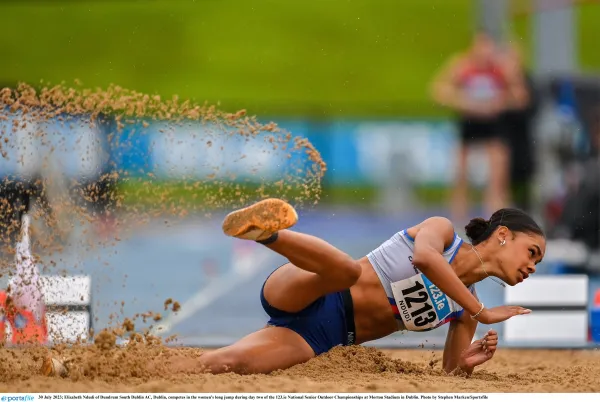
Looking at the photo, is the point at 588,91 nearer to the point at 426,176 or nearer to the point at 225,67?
the point at 426,176

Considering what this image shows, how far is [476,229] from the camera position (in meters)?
5.09

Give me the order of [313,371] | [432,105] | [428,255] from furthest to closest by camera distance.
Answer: [432,105]
[313,371]
[428,255]

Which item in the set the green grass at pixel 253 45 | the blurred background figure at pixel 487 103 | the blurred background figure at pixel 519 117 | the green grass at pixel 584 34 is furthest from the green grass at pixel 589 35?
the blurred background figure at pixel 487 103

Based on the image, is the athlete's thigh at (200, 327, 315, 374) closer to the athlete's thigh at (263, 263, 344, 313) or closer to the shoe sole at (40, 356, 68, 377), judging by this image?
the athlete's thigh at (263, 263, 344, 313)

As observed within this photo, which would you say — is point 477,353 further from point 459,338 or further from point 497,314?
point 497,314

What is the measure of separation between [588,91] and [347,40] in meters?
10.2

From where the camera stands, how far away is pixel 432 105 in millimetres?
20734

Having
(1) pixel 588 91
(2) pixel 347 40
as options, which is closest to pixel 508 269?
(1) pixel 588 91

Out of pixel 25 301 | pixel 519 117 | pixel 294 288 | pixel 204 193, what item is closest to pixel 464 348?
pixel 294 288

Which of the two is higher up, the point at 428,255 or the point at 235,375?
the point at 428,255

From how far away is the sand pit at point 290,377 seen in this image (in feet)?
14.6

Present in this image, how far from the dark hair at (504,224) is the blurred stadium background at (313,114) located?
1824mm

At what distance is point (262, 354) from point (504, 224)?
54.6 inches

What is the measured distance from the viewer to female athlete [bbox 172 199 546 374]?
4.68 metres
